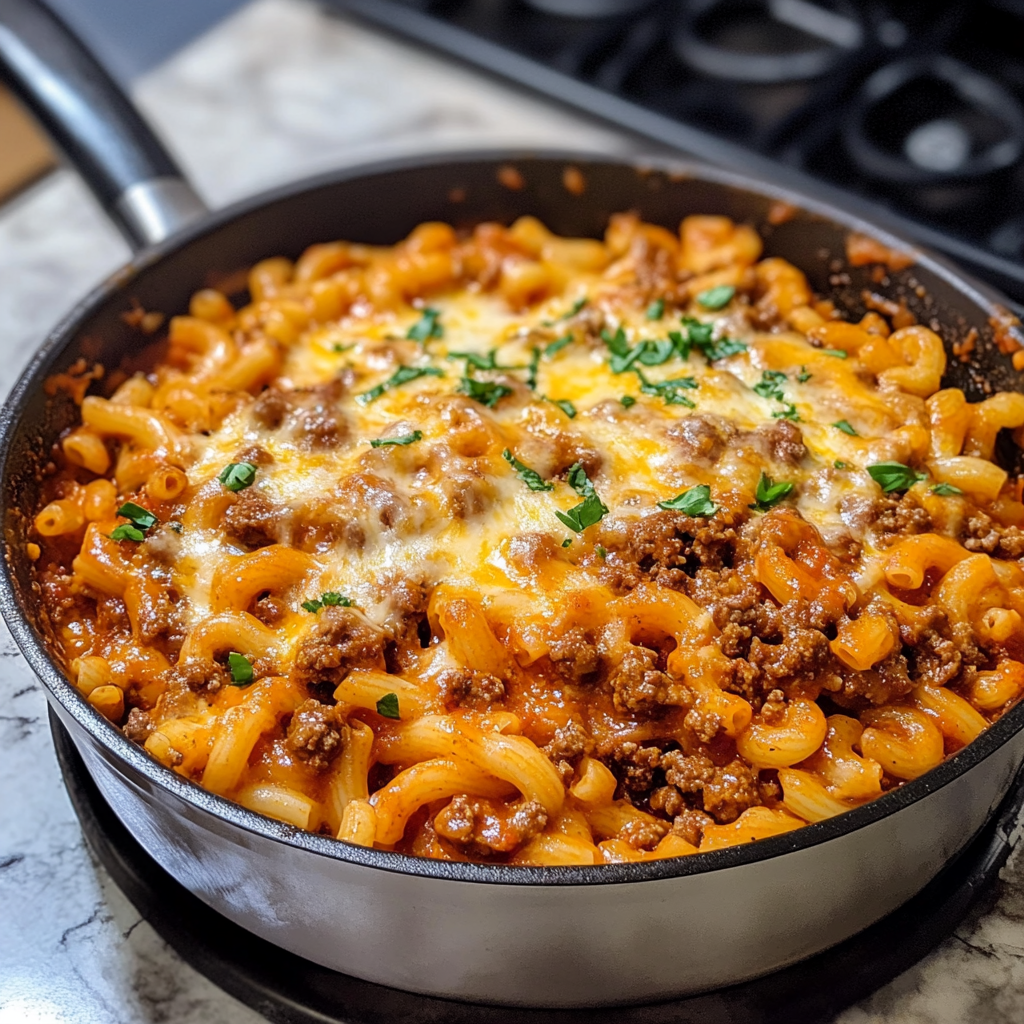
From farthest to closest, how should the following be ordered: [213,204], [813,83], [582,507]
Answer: [813,83] < [213,204] < [582,507]

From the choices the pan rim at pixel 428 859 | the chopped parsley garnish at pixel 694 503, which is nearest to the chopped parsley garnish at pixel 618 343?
the chopped parsley garnish at pixel 694 503

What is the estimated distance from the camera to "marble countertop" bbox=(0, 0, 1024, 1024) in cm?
211

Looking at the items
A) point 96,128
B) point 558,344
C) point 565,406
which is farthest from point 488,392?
point 96,128

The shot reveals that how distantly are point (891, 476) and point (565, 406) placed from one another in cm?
67

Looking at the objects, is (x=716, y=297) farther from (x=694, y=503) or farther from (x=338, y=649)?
(x=338, y=649)

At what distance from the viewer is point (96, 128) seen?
3.05 metres

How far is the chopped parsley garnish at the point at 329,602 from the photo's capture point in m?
2.16

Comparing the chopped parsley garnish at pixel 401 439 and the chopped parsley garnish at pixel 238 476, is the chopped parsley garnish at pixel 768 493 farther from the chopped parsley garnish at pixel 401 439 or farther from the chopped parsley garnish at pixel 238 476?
the chopped parsley garnish at pixel 238 476

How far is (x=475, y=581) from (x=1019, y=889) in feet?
3.74

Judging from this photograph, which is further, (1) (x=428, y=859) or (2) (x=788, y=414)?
(2) (x=788, y=414)

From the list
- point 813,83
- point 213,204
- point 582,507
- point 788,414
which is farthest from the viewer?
point 813,83

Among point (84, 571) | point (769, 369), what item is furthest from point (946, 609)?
point (84, 571)

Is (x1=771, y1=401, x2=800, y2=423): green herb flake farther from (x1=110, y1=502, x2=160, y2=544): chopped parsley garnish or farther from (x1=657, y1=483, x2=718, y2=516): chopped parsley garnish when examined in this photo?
(x1=110, y1=502, x2=160, y2=544): chopped parsley garnish

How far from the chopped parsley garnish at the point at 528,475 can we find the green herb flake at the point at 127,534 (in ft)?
2.32
